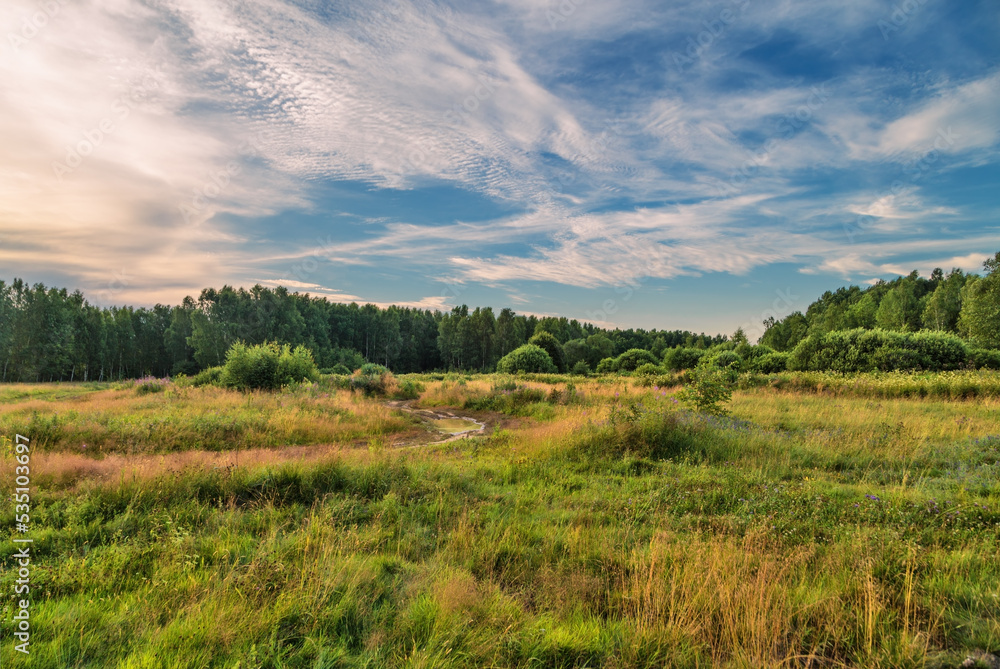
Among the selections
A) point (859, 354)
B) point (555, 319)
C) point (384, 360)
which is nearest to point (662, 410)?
point (859, 354)

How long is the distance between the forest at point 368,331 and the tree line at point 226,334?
0.18 meters

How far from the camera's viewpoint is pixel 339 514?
5.95 m

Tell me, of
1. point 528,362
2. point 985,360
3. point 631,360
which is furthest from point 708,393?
point 631,360

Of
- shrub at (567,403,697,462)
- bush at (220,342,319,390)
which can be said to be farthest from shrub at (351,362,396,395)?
shrub at (567,403,697,462)

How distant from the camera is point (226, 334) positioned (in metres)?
65.8

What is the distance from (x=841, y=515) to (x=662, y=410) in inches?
202

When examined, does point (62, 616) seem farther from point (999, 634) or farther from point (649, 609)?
point (999, 634)

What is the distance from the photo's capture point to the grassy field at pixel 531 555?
10.9 ft

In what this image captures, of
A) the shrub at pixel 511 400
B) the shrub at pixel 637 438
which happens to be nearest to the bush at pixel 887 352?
the shrub at pixel 511 400

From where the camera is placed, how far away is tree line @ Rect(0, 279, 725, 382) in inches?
2174

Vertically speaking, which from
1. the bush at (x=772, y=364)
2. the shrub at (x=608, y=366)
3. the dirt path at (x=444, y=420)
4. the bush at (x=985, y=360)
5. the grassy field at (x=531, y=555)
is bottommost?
the dirt path at (x=444, y=420)

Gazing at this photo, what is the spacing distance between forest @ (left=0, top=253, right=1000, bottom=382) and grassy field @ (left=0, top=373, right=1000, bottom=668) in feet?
87.6

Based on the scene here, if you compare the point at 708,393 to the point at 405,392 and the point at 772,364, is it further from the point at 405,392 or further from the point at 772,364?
the point at 772,364

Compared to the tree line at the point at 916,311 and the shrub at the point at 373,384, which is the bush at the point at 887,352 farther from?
the shrub at the point at 373,384
